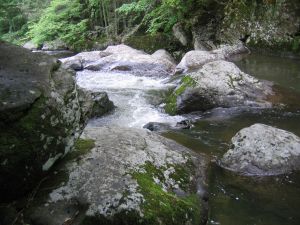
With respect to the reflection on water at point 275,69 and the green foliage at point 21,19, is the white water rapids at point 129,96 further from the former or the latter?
the green foliage at point 21,19

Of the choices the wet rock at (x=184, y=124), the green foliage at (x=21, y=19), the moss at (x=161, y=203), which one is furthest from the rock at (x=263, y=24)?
the green foliage at (x=21, y=19)

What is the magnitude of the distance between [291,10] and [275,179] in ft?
32.8

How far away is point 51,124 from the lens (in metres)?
3.89

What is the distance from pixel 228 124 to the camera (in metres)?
7.69

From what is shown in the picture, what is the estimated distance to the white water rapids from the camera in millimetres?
8430

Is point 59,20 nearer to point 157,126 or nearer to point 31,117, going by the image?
point 157,126

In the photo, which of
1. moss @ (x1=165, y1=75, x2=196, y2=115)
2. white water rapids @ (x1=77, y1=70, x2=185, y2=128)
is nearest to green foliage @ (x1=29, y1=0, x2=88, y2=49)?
white water rapids @ (x1=77, y1=70, x2=185, y2=128)

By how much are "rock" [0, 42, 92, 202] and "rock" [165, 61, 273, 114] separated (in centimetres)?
457

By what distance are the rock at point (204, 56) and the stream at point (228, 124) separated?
2.91ft

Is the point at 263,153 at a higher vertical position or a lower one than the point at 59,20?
higher

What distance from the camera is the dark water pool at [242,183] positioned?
4453 mm

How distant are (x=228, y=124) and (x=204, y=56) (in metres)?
6.09

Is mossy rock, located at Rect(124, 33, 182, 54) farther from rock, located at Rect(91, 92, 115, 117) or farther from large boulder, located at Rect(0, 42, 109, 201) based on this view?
large boulder, located at Rect(0, 42, 109, 201)

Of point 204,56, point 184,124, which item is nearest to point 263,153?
point 184,124
